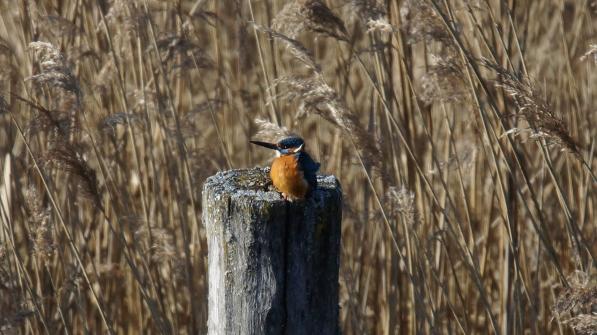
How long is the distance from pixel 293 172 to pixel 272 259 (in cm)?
21

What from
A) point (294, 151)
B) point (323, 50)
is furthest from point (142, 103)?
point (323, 50)

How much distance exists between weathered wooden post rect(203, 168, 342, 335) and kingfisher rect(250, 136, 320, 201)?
2 cm

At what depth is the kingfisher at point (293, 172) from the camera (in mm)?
1811

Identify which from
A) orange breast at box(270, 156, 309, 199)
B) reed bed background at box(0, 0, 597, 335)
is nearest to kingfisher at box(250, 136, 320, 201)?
orange breast at box(270, 156, 309, 199)

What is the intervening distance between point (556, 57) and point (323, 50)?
171 centimetres

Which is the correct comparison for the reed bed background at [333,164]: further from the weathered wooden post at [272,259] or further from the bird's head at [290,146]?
the weathered wooden post at [272,259]

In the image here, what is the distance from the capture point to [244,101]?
13.4 feet

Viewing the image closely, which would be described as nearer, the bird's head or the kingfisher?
the kingfisher

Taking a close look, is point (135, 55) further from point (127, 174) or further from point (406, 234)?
point (406, 234)

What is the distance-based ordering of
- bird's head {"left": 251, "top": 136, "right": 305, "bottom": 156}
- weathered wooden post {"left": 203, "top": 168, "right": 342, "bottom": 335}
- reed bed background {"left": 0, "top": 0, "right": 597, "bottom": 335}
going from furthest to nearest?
Result: 1. reed bed background {"left": 0, "top": 0, "right": 597, "bottom": 335}
2. bird's head {"left": 251, "top": 136, "right": 305, "bottom": 156}
3. weathered wooden post {"left": 203, "top": 168, "right": 342, "bottom": 335}

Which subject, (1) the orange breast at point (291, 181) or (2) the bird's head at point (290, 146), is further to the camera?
(2) the bird's head at point (290, 146)

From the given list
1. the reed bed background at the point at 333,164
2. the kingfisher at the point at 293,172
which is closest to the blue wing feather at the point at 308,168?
the kingfisher at the point at 293,172

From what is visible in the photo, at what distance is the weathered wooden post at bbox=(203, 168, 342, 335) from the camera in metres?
1.80

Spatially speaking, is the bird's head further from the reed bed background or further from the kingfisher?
the reed bed background
